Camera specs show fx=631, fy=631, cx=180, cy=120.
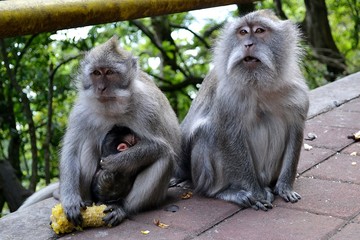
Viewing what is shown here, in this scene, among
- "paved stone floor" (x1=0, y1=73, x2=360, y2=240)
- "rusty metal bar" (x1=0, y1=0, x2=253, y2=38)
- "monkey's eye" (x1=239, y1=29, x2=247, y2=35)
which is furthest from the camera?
"monkey's eye" (x1=239, y1=29, x2=247, y2=35)

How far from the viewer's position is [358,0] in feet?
30.0

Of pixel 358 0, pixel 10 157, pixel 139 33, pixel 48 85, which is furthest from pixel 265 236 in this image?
pixel 358 0

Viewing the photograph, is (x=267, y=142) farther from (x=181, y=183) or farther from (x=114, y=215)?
(x=114, y=215)

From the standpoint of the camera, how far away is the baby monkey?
3922 mm

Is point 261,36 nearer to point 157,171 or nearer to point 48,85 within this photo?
point 157,171

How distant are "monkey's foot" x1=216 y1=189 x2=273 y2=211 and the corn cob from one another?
2.73ft

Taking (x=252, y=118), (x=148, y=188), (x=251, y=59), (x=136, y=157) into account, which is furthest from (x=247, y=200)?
(x=251, y=59)

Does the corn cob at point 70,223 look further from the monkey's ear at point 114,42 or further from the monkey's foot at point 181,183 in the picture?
the monkey's ear at point 114,42

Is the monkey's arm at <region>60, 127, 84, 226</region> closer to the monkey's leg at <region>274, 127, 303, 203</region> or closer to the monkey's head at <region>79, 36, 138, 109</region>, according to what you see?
the monkey's head at <region>79, 36, 138, 109</region>

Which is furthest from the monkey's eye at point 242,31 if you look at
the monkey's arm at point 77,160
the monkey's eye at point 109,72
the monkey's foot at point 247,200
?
the monkey's arm at point 77,160

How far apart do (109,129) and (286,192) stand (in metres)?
1.20

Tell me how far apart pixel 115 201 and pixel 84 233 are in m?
0.33

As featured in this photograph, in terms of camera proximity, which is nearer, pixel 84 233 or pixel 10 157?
pixel 84 233

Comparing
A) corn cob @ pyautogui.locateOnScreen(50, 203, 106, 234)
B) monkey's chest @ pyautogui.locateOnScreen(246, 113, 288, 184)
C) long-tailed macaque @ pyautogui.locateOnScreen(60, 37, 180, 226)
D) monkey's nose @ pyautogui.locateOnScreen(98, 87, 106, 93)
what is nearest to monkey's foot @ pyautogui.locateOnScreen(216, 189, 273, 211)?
monkey's chest @ pyautogui.locateOnScreen(246, 113, 288, 184)
